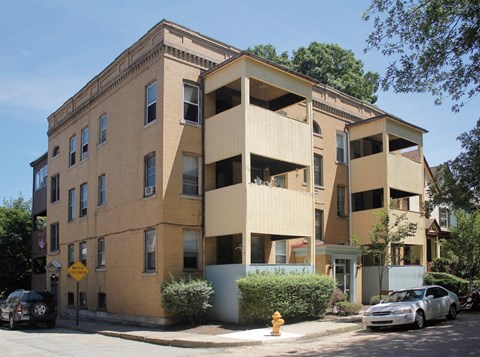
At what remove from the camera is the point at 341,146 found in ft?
99.3

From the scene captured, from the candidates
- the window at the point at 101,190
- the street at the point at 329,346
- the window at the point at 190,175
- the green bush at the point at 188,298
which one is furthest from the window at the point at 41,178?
the green bush at the point at 188,298

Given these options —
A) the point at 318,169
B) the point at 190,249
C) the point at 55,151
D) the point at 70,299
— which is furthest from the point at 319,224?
the point at 55,151

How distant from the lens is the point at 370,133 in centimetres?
2944

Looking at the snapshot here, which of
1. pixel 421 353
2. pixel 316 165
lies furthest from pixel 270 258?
pixel 421 353

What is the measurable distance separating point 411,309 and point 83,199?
18.7m

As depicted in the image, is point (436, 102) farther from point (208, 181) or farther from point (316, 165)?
point (316, 165)

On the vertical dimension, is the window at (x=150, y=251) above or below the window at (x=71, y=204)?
below

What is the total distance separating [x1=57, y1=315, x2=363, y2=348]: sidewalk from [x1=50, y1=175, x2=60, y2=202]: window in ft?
45.4

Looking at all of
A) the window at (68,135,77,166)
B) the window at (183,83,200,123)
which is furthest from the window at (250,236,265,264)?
the window at (68,135,77,166)

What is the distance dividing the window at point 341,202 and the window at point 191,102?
10246mm

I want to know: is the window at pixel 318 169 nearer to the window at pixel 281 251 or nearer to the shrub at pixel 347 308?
the window at pixel 281 251

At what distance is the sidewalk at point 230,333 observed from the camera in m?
16.4

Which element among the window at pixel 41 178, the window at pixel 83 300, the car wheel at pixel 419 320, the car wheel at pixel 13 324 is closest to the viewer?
the car wheel at pixel 419 320

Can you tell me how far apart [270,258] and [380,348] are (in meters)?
10.4
